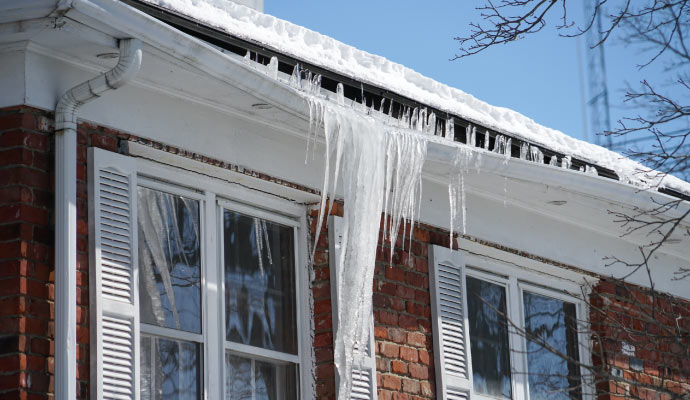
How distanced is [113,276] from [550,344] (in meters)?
3.58

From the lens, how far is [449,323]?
7324 mm

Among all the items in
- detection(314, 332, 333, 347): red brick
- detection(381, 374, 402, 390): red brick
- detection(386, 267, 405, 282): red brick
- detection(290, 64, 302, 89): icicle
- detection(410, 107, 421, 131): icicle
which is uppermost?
detection(410, 107, 421, 131): icicle

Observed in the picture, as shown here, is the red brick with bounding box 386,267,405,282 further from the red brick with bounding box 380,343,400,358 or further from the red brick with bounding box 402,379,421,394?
the red brick with bounding box 402,379,421,394

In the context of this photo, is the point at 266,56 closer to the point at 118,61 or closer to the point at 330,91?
the point at 330,91

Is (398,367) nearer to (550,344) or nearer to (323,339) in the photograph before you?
(323,339)

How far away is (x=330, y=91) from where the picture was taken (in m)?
6.79

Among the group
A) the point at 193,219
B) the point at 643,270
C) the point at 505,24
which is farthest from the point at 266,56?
the point at 643,270

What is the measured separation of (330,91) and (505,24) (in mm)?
1616

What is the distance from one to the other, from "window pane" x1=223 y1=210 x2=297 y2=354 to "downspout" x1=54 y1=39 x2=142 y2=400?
1.16m

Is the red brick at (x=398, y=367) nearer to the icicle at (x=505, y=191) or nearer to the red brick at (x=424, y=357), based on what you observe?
the red brick at (x=424, y=357)

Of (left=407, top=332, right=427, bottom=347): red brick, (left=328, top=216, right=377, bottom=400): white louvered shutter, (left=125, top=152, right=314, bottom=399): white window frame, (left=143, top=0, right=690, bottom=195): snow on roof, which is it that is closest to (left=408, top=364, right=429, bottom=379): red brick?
(left=407, top=332, right=427, bottom=347): red brick

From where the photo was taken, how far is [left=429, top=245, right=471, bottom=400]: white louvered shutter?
7.16m

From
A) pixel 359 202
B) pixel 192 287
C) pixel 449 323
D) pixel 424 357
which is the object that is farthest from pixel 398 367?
pixel 192 287

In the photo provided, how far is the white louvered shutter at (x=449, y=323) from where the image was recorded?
716 cm
